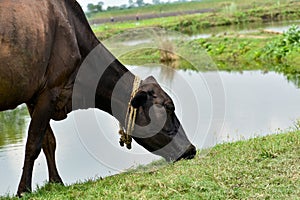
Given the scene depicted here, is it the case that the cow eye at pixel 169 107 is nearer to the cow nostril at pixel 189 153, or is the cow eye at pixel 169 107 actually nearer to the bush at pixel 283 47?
the cow nostril at pixel 189 153

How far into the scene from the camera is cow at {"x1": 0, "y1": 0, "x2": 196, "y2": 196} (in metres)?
5.23

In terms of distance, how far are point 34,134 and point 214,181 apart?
181 centimetres

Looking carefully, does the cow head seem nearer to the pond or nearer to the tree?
the pond

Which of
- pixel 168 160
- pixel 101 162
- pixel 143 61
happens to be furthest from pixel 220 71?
pixel 168 160

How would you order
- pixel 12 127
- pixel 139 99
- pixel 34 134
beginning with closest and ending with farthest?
1. pixel 34 134
2. pixel 139 99
3. pixel 12 127

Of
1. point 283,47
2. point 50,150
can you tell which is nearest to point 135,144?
point 50,150

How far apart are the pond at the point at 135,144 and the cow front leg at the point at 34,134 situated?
1705mm

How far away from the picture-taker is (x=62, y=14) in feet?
18.7

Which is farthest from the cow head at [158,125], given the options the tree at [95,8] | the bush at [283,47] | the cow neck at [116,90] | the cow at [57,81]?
the tree at [95,8]

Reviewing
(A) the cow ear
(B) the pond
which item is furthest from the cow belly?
(B) the pond

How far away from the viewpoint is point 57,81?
562 cm

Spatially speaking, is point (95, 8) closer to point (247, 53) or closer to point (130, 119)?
point (247, 53)

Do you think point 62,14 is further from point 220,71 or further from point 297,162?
point 220,71

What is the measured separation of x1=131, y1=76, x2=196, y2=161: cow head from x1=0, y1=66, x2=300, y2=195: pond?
127 cm
